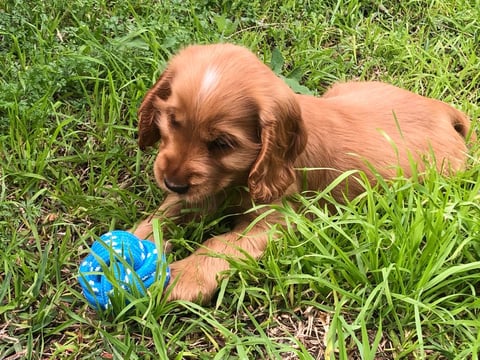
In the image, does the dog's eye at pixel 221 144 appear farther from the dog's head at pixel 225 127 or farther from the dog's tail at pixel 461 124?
the dog's tail at pixel 461 124

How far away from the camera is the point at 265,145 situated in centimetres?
272

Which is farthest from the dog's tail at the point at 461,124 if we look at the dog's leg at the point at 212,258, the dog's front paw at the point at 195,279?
the dog's front paw at the point at 195,279

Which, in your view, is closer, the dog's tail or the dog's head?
the dog's head

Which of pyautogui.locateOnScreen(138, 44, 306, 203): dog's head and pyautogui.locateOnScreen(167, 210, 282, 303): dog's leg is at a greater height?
pyautogui.locateOnScreen(138, 44, 306, 203): dog's head

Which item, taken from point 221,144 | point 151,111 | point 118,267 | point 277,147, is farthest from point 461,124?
point 118,267

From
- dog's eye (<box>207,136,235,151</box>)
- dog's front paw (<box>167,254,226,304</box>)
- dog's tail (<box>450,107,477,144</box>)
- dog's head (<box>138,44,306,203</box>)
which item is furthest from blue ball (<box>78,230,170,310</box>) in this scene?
dog's tail (<box>450,107,477,144</box>)

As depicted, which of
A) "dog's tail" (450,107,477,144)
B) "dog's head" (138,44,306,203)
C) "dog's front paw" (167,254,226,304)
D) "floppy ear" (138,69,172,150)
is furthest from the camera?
"dog's tail" (450,107,477,144)

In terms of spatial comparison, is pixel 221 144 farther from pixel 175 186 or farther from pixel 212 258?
pixel 212 258

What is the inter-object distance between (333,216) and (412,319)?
23.6 inches

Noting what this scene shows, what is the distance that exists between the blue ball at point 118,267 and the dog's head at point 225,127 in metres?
0.30

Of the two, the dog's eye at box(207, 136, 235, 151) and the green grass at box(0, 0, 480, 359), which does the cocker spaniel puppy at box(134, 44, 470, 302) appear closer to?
the dog's eye at box(207, 136, 235, 151)

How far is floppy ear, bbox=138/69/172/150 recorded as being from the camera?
2959 mm

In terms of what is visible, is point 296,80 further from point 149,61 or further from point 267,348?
Answer: point 267,348

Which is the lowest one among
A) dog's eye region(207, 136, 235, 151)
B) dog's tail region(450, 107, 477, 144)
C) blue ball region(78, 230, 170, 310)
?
blue ball region(78, 230, 170, 310)
